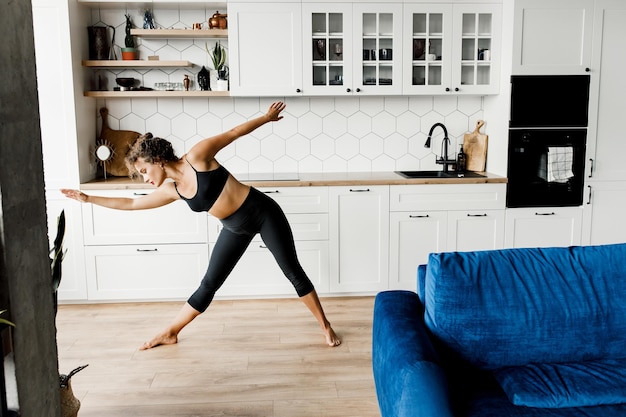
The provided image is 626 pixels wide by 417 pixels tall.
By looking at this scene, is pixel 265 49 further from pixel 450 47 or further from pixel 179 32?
pixel 450 47

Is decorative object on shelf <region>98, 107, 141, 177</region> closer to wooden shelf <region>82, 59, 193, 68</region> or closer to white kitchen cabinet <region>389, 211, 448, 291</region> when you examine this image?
wooden shelf <region>82, 59, 193, 68</region>

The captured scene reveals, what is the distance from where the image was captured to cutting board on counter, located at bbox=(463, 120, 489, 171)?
460 cm

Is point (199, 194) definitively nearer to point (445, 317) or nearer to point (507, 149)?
point (445, 317)

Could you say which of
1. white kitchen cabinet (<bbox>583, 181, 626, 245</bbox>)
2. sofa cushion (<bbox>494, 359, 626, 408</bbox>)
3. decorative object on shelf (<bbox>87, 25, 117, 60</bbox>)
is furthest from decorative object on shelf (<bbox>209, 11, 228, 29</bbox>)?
sofa cushion (<bbox>494, 359, 626, 408</bbox>)

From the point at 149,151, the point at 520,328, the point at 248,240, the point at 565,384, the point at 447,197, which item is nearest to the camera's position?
the point at 565,384

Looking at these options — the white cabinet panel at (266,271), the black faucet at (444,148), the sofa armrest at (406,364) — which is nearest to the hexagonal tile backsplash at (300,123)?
the black faucet at (444,148)

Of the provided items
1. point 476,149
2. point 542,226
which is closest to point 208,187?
point 476,149

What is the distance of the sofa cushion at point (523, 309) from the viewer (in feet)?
6.87

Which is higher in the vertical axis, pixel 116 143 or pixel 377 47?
pixel 377 47

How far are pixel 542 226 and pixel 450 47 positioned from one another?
153 cm

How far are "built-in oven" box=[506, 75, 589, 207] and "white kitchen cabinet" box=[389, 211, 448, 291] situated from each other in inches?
22.2

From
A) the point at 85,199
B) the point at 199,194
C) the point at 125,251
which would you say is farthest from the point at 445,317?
the point at 125,251

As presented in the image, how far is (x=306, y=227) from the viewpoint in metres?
4.18

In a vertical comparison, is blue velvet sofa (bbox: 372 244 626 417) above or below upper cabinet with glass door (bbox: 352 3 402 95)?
below
